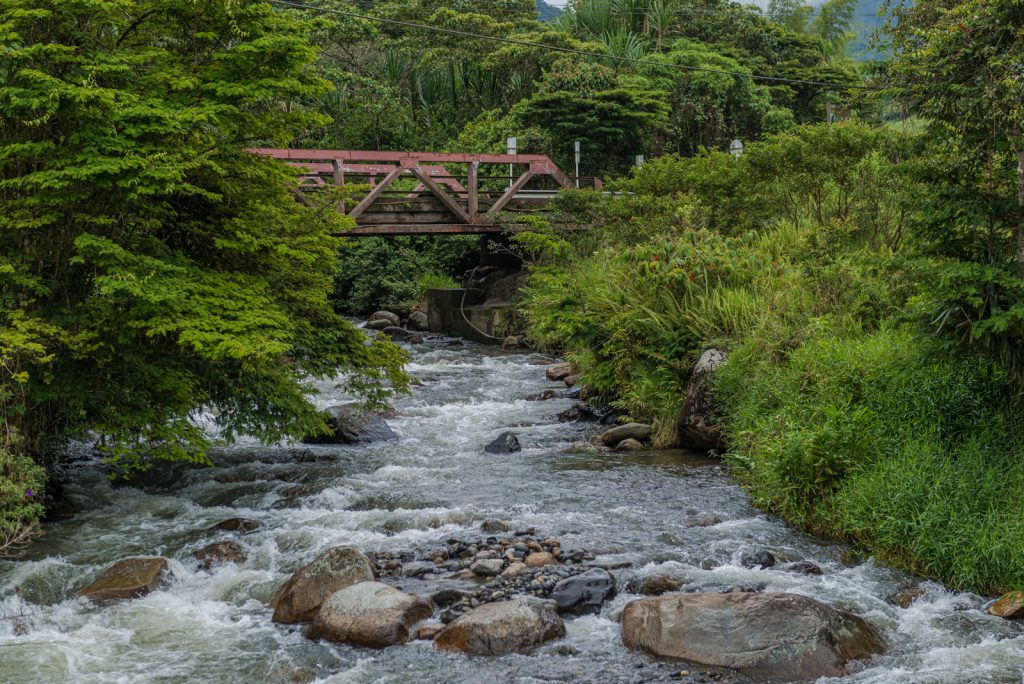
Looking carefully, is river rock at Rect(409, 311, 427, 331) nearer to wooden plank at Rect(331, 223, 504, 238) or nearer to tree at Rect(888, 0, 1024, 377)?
wooden plank at Rect(331, 223, 504, 238)

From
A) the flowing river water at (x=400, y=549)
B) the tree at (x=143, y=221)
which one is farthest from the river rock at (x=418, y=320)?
the tree at (x=143, y=221)

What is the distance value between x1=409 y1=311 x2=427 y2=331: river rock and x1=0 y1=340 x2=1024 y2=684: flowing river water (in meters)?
12.3

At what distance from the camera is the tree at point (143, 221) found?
8297 millimetres

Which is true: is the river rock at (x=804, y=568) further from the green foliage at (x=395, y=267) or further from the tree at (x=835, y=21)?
the tree at (x=835, y=21)

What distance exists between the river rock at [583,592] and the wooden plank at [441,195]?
14.5 m

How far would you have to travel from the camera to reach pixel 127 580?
7.62 metres

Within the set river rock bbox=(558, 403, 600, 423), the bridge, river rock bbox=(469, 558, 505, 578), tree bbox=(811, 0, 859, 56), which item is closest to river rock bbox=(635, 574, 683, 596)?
river rock bbox=(469, 558, 505, 578)

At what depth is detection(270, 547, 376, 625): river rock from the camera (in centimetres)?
709

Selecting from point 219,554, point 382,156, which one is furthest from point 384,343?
point 382,156

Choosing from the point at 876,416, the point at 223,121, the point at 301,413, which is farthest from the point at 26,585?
the point at 876,416

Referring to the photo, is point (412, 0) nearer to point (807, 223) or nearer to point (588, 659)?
point (807, 223)

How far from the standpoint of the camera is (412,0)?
3850 cm

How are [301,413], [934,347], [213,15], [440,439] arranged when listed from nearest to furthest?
[934,347]
[213,15]
[301,413]
[440,439]

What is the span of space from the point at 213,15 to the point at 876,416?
7.12 meters
